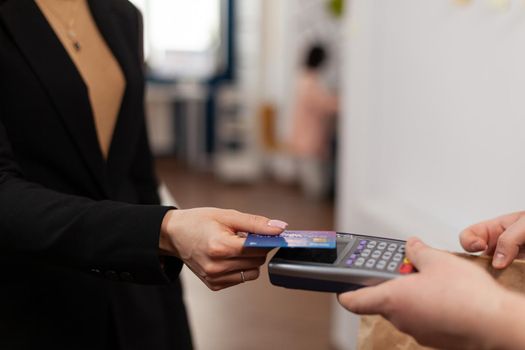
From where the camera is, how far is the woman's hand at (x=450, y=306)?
586mm

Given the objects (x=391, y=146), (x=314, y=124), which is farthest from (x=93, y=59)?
(x=314, y=124)

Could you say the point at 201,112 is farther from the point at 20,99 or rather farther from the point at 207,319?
the point at 20,99

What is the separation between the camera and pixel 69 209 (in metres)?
0.78

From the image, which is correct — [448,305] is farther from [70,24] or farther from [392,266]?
[70,24]

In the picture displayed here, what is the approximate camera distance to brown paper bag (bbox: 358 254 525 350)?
0.78 m

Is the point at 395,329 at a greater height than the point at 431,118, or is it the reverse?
the point at 431,118

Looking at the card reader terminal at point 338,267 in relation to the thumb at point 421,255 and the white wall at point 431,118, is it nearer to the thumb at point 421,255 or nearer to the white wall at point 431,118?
the thumb at point 421,255

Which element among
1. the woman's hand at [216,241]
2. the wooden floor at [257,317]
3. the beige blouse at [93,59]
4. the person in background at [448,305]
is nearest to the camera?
the person in background at [448,305]

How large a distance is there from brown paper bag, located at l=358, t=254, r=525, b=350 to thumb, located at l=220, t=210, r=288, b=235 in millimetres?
238

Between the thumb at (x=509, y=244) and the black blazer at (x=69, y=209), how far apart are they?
413 mm

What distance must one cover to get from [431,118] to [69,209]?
3.78 ft

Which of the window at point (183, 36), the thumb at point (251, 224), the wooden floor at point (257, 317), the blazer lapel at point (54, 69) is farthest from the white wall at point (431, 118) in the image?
the window at point (183, 36)

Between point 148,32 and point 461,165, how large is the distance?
500cm

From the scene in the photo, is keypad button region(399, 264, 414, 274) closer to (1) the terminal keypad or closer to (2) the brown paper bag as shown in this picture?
(1) the terminal keypad
